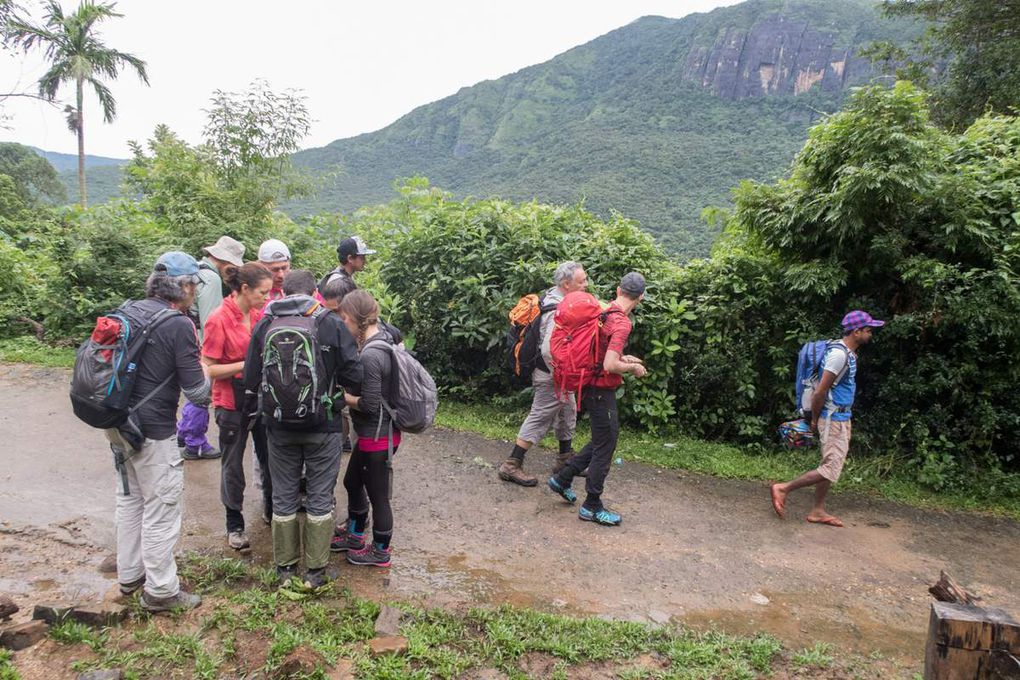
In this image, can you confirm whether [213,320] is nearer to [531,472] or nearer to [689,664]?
[531,472]

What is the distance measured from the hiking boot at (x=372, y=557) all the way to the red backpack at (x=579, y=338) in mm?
1716

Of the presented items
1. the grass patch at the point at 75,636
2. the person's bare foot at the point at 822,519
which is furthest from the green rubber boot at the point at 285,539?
the person's bare foot at the point at 822,519

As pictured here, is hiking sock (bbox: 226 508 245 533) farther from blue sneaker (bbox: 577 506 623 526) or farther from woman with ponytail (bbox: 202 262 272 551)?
blue sneaker (bbox: 577 506 623 526)

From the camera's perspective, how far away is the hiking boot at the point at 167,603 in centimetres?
318

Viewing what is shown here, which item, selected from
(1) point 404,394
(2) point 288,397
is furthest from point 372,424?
(2) point 288,397

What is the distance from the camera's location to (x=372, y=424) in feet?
12.1

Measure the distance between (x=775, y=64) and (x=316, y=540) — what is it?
77.9 m

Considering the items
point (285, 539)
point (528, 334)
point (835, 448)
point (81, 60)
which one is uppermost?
point (81, 60)

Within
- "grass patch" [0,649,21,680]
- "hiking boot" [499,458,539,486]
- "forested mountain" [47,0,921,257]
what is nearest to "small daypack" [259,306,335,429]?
"grass patch" [0,649,21,680]

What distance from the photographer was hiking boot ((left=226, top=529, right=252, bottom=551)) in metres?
3.93

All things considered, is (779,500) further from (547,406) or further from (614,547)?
(547,406)

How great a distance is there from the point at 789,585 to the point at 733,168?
1737 inches

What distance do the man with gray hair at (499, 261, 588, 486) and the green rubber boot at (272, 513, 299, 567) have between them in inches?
84.3

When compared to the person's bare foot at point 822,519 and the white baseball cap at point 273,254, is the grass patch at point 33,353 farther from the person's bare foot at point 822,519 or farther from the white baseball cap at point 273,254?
the person's bare foot at point 822,519
